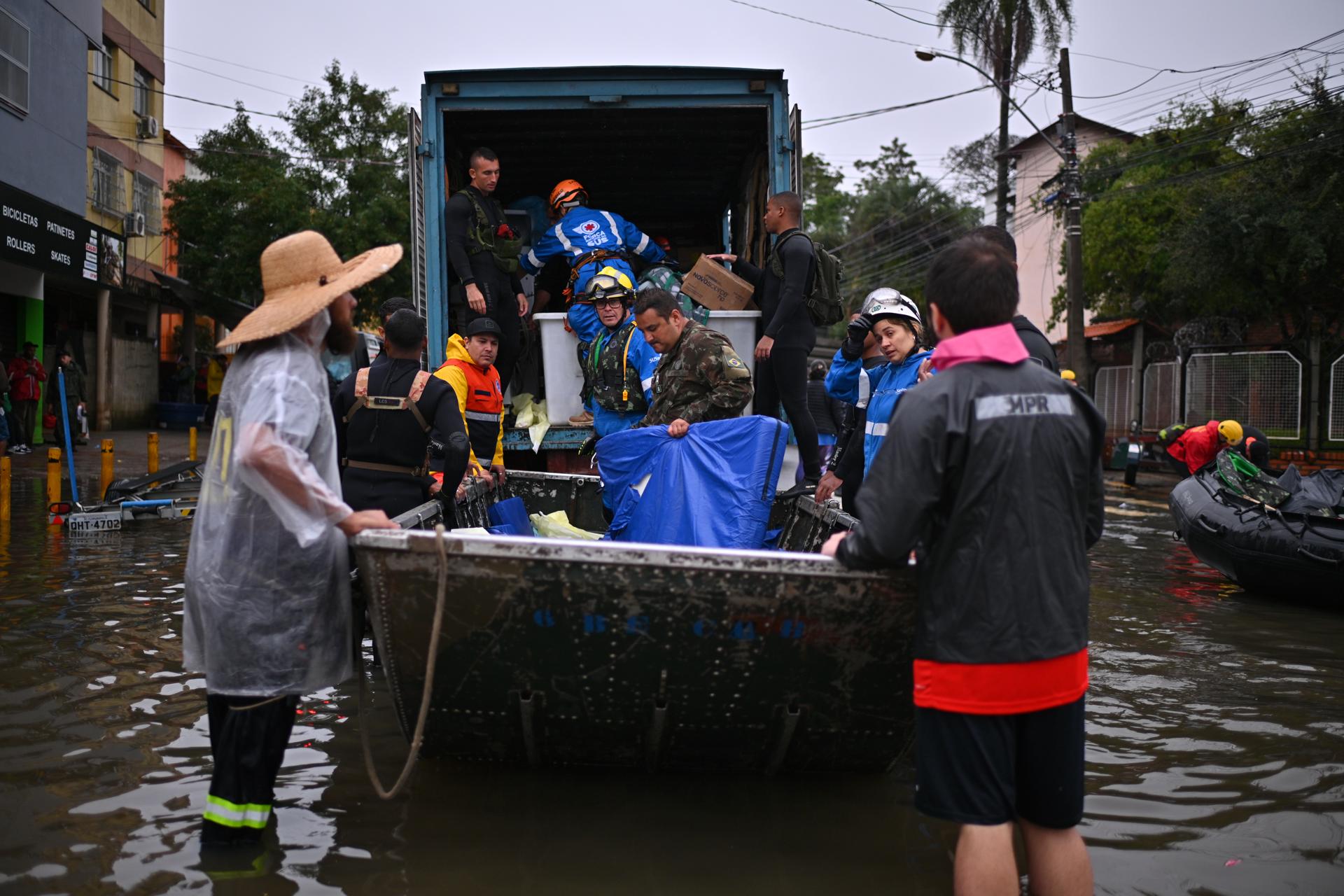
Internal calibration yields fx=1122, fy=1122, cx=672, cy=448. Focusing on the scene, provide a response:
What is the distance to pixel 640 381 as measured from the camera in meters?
6.76

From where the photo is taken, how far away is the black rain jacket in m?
2.64

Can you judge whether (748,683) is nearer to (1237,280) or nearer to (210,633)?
(210,633)

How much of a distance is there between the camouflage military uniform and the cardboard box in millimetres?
1747

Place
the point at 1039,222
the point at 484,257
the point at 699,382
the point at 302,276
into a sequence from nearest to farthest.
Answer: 1. the point at 302,276
2. the point at 699,382
3. the point at 484,257
4. the point at 1039,222

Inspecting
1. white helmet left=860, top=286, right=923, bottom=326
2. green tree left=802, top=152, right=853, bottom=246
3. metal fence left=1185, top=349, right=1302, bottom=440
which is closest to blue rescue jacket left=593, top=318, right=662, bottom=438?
white helmet left=860, top=286, right=923, bottom=326

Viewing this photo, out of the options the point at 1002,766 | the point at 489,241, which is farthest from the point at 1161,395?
the point at 1002,766

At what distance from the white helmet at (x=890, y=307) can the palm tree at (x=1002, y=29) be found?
23087 mm

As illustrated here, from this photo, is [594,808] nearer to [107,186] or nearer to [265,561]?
[265,561]

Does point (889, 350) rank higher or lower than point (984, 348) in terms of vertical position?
higher

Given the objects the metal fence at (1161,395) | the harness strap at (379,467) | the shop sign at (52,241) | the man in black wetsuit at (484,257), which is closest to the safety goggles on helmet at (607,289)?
the man in black wetsuit at (484,257)

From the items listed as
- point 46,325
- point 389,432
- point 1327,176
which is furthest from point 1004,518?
point 46,325

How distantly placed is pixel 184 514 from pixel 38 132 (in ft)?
37.0

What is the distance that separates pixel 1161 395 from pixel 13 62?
2196 cm

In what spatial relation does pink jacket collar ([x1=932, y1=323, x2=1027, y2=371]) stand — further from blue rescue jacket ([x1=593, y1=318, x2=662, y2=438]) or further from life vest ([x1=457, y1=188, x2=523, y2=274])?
life vest ([x1=457, y1=188, x2=523, y2=274])
